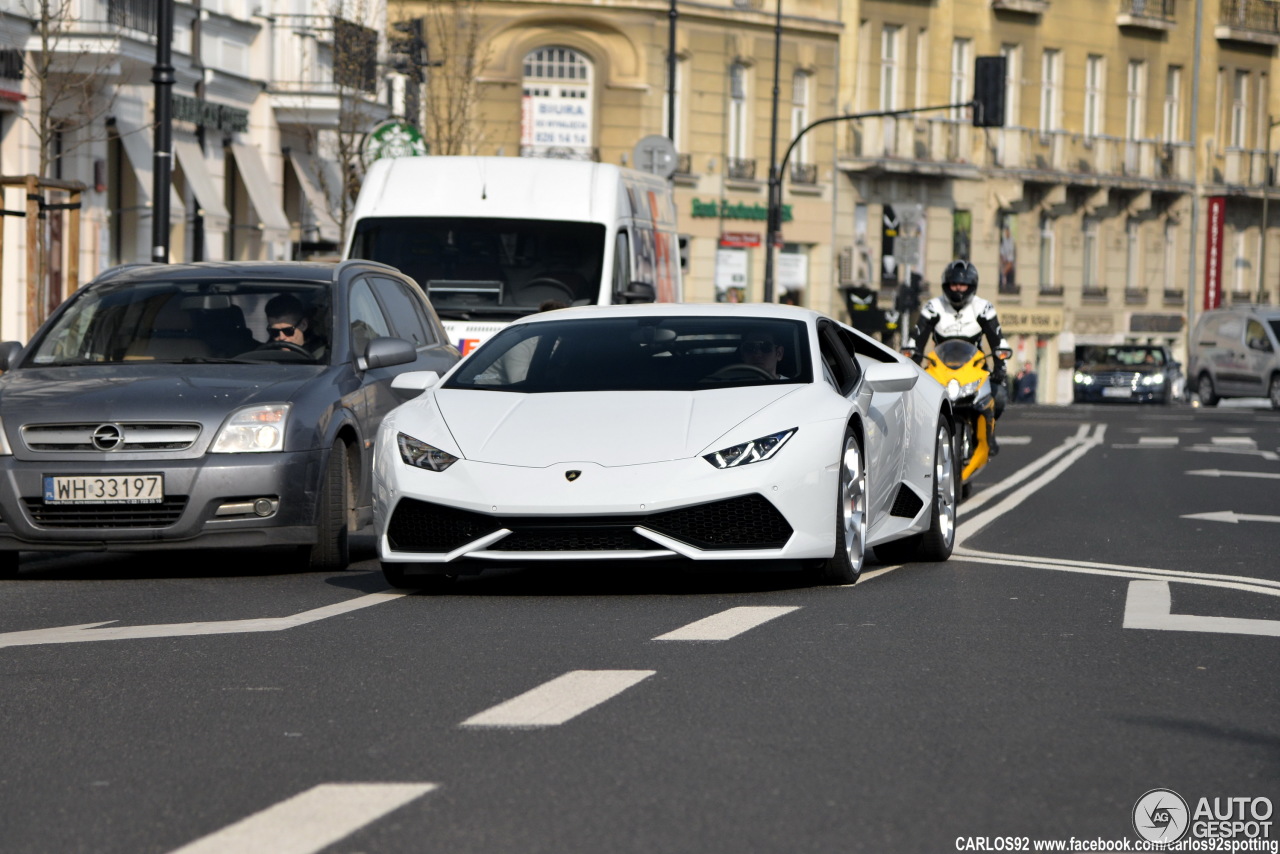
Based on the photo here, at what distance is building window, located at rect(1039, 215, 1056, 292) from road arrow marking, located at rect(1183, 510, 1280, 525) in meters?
53.9

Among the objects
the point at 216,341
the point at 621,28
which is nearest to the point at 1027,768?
the point at 216,341

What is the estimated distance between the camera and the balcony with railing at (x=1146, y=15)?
71.4 metres

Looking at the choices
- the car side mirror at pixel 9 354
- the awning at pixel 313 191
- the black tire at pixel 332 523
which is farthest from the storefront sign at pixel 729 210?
the black tire at pixel 332 523

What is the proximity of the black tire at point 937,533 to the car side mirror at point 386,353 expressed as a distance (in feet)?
8.40

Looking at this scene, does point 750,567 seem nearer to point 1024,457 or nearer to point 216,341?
point 216,341

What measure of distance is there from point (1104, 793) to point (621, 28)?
52155 mm

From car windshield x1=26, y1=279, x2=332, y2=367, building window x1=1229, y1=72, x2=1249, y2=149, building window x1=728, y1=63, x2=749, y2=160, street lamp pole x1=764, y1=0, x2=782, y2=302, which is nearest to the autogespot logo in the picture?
car windshield x1=26, y1=279, x2=332, y2=367

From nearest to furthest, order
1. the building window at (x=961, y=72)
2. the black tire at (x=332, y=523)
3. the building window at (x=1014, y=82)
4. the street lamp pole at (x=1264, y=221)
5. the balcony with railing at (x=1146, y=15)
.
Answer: the black tire at (x=332, y=523)
the building window at (x=961, y=72)
the building window at (x=1014, y=82)
the balcony with railing at (x=1146, y=15)
the street lamp pole at (x=1264, y=221)

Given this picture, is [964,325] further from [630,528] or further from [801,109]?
[801,109]

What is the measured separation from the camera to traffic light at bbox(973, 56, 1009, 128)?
141 feet

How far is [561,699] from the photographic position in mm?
7016

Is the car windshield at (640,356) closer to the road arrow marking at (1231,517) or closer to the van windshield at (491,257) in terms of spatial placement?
the road arrow marking at (1231,517)

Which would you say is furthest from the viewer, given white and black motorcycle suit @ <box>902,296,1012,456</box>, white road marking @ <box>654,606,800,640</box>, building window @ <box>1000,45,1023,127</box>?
building window @ <box>1000,45,1023,127</box>

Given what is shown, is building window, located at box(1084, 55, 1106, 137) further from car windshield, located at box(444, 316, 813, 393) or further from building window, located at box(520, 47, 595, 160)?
car windshield, located at box(444, 316, 813, 393)
